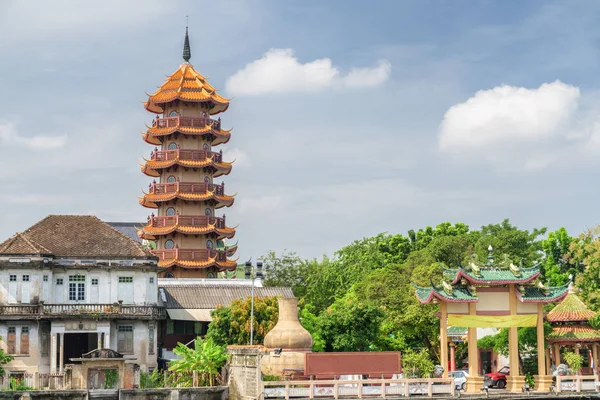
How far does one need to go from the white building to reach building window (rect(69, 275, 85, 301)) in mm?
63

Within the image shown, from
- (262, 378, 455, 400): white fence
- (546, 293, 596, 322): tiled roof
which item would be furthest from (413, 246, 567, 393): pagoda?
(546, 293, 596, 322): tiled roof

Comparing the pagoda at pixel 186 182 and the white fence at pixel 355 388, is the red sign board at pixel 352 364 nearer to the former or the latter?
the white fence at pixel 355 388

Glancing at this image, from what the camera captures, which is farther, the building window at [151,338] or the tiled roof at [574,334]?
the building window at [151,338]

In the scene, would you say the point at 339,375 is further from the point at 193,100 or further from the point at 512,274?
the point at 193,100

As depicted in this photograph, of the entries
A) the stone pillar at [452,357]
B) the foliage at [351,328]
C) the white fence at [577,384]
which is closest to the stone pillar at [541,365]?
the white fence at [577,384]

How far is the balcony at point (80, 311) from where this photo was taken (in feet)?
179

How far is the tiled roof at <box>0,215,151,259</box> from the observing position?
5712 cm

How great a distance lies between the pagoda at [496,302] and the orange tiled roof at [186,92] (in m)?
33.2

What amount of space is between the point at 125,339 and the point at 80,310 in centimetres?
344

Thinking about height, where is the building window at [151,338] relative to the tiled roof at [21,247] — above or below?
below

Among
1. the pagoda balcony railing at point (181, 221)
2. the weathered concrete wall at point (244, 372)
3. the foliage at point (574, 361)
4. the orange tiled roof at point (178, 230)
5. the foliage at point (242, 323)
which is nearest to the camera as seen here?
the weathered concrete wall at point (244, 372)

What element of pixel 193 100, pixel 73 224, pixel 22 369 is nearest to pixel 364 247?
pixel 193 100

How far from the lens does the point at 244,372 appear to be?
4259 centimetres

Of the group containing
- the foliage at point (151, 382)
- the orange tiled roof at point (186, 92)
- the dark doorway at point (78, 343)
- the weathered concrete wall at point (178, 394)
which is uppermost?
the orange tiled roof at point (186, 92)
